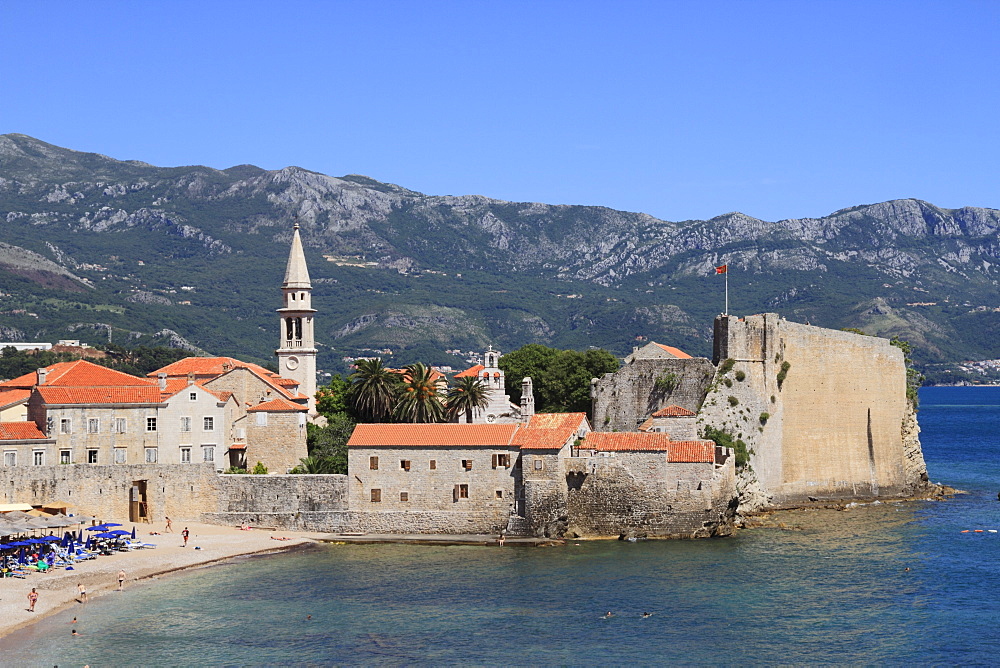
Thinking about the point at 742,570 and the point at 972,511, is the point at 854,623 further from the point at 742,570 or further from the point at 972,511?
the point at 972,511

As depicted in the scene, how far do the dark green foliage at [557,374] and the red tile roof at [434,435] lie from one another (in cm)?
1588

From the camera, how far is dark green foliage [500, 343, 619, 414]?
266ft

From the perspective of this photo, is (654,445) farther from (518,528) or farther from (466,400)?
(466,400)

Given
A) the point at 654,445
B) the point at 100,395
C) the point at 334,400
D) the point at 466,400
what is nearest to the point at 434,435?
the point at 466,400

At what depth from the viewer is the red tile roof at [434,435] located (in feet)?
209

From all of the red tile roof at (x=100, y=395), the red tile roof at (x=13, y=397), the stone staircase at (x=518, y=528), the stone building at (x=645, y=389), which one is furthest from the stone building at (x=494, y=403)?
the red tile roof at (x=13, y=397)

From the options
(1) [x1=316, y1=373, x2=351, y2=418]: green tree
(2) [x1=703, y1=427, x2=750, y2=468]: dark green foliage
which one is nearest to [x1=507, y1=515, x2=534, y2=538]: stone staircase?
(2) [x1=703, y1=427, x2=750, y2=468]: dark green foliage

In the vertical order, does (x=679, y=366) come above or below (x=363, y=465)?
above

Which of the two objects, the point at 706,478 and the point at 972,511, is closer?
the point at 706,478

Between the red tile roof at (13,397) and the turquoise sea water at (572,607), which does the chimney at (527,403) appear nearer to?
the turquoise sea water at (572,607)

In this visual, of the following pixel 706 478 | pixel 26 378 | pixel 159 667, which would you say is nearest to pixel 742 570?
pixel 706 478

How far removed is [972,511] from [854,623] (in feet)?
108

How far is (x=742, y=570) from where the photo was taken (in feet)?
184

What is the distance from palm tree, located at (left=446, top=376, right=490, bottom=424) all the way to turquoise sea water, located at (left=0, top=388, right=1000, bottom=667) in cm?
1359
